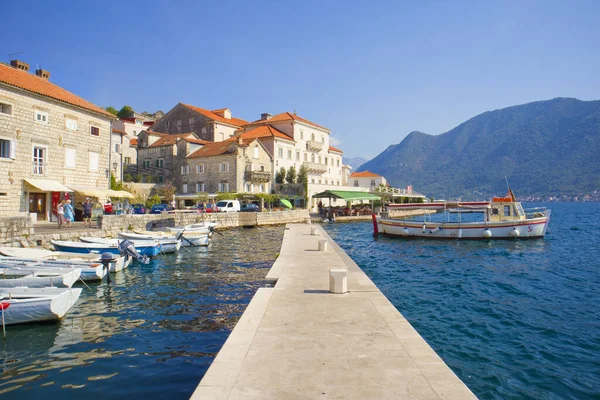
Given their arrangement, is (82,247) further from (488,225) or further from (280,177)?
(280,177)

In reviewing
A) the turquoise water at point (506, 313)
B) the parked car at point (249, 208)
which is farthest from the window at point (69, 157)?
the turquoise water at point (506, 313)

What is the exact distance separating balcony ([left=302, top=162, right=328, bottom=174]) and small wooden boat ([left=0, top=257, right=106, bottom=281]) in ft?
141

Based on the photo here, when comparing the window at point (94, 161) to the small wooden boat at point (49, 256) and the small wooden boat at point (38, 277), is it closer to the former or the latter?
the small wooden boat at point (49, 256)

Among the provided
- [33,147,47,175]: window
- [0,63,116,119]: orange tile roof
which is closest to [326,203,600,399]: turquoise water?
[33,147,47,175]: window

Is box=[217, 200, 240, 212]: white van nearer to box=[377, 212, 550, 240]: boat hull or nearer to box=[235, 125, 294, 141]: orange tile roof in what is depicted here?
box=[235, 125, 294, 141]: orange tile roof

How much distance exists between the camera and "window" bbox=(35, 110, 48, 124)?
24772 millimetres

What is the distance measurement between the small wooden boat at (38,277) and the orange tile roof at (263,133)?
131 ft

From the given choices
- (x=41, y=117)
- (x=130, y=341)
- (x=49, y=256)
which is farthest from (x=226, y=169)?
(x=130, y=341)

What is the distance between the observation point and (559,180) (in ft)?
647

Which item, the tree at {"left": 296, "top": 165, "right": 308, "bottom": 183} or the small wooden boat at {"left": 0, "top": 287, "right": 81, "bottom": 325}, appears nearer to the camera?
the small wooden boat at {"left": 0, "top": 287, "right": 81, "bottom": 325}

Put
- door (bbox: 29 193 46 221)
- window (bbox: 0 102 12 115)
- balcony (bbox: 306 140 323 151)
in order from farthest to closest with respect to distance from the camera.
A: balcony (bbox: 306 140 323 151), door (bbox: 29 193 46 221), window (bbox: 0 102 12 115)

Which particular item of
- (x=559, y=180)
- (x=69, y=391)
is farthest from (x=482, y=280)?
(x=559, y=180)

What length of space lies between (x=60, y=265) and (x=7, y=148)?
14.3 metres

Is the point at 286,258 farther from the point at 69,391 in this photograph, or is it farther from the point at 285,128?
the point at 285,128
